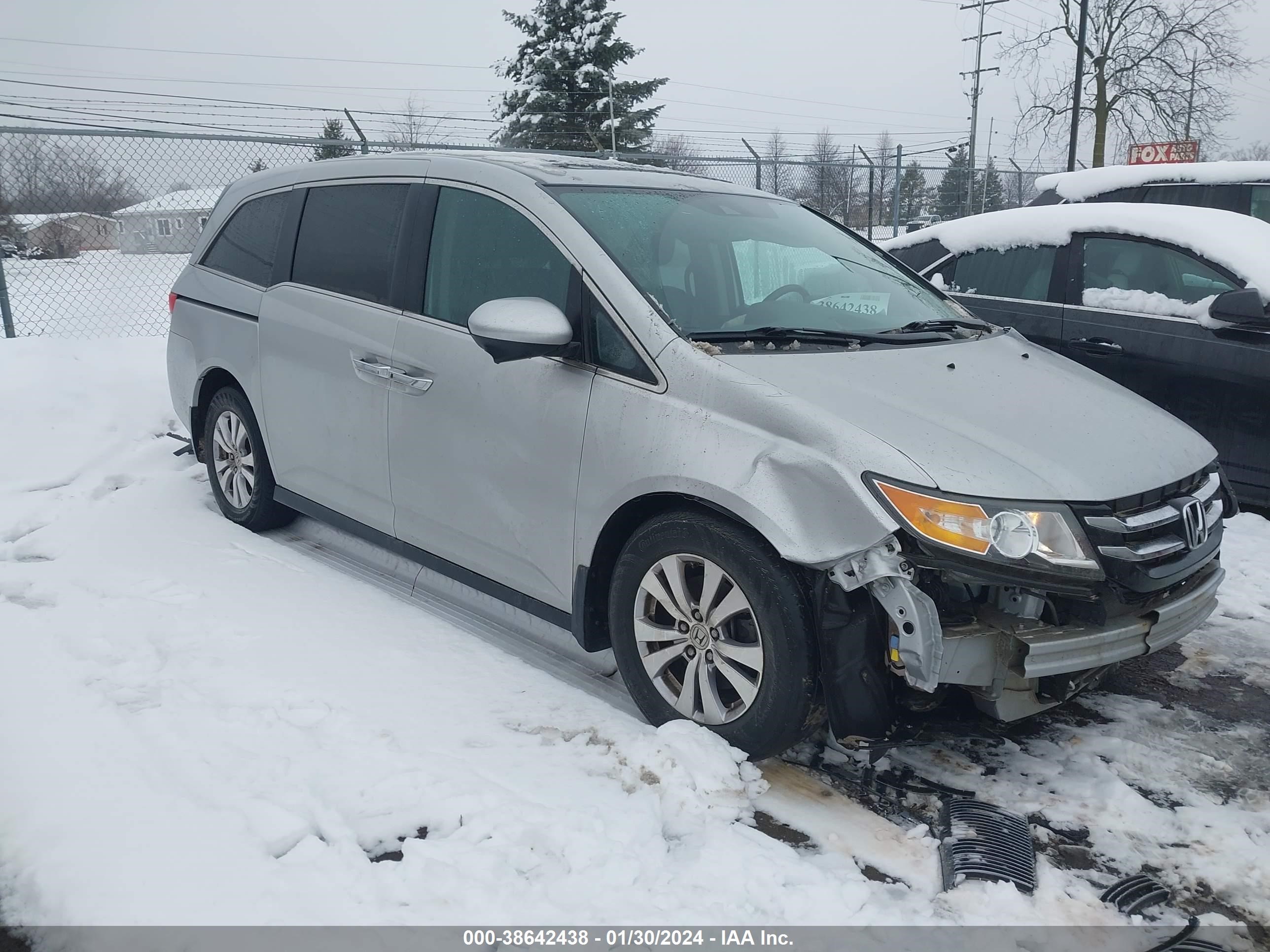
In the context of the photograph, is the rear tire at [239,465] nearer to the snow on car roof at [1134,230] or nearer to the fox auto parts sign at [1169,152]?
the snow on car roof at [1134,230]

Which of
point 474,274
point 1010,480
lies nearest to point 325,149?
point 474,274

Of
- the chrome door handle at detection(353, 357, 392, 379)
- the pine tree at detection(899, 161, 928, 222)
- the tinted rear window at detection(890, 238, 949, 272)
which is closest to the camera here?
the chrome door handle at detection(353, 357, 392, 379)

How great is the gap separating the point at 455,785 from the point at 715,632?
0.86m

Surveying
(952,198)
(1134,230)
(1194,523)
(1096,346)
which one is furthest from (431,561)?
(952,198)

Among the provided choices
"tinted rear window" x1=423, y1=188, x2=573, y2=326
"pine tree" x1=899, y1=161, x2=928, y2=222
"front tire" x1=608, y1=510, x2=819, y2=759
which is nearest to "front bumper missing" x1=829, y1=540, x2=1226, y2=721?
"front tire" x1=608, y1=510, x2=819, y2=759

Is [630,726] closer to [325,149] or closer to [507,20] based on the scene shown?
[325,149]

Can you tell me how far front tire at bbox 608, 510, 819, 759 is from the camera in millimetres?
2715

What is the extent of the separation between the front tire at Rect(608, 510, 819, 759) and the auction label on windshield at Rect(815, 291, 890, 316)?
110cm

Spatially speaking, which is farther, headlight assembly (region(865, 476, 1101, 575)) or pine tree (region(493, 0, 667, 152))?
pine tree (region(493, 0, 667, 152))

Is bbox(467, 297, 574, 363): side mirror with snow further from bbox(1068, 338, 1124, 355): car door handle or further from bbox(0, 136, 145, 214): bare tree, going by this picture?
bbox(0, 136, 145, 214): bare tree

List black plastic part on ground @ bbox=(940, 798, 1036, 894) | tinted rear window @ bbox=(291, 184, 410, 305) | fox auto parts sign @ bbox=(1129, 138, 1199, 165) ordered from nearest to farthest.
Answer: black plastic part on ground @ bbox=(940, 798, 1036, 894)
tinted rear window @ bbox=(291, 184, 410, 305)
fox auto parts sign @ bbox=(1129, 138, 1199, 165)

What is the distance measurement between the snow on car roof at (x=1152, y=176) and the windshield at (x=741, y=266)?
4.35 meters

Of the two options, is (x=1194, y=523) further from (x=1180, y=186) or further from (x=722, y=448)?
(x=1180, y=186)

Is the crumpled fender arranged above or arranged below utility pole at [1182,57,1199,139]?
below
